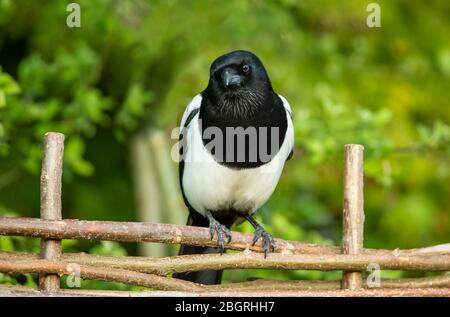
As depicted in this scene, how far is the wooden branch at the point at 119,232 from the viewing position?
1.89 m

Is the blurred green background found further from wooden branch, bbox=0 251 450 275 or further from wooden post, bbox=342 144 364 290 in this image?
wooden post, bbox=342 144 364 290

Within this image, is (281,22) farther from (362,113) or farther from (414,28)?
(414,28)

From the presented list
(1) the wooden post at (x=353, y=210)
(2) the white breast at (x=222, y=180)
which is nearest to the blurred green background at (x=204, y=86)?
(2) the white breast at (x=222, y=180)

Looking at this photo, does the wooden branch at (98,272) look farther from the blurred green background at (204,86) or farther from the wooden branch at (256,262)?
the blurred green background at (204,86)

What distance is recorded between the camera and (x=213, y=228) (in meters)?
2.12

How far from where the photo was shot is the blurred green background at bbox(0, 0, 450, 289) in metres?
2.92

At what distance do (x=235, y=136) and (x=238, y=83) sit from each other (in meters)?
0.15

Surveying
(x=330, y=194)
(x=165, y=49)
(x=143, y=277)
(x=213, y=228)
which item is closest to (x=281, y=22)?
(x=165, y=49)

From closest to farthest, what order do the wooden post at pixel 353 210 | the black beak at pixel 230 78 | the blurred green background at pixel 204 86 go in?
the wooden post at pixel 353 210
the black beak at pixel 230 78
the blurred green background at pixel 204 86

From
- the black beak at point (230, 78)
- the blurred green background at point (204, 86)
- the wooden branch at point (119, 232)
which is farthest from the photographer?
the blurred green background at point (204, 86)

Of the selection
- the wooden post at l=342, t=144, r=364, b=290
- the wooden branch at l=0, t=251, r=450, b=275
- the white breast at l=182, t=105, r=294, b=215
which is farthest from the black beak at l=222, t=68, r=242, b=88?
the wooden branch at l=0, t=251, r=450, b=275

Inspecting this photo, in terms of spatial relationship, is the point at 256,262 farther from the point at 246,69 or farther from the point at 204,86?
the point at 204,86

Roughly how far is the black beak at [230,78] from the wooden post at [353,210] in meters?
0.43

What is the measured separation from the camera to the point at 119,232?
1930 millimetres
